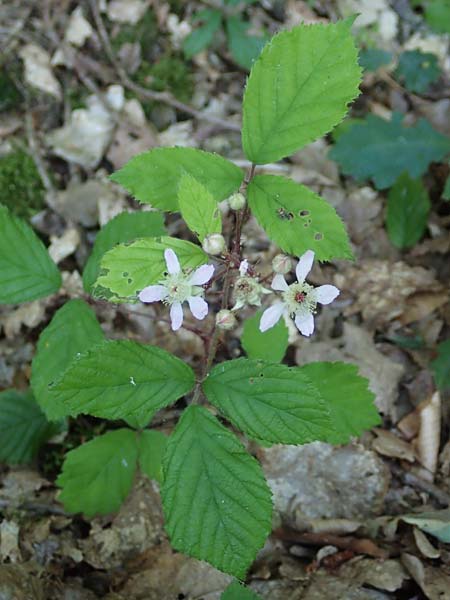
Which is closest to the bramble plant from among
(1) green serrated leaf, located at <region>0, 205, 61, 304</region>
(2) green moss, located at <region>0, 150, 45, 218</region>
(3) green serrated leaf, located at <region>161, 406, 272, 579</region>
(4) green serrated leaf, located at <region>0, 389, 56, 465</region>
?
(3) green serrated leaf, located at <region>161, 406, 272, 579</region>

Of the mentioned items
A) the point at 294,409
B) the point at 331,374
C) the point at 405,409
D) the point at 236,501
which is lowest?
the point at 405,409

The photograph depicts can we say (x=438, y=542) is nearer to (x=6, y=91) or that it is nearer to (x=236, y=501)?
(x=236, y=501)

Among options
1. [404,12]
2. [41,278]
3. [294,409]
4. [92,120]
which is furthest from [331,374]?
[404,12]

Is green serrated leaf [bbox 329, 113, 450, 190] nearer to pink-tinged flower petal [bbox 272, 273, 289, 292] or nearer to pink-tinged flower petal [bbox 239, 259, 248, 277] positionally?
pink-tinged flower petal [bbox 272, 273, 289, 292]

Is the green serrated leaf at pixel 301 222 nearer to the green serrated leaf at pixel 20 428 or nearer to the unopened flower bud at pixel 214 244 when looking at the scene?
the unopened flower bud at pixel 214 244

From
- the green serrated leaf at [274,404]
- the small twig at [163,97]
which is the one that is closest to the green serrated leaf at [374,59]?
the small twig at [163,97]

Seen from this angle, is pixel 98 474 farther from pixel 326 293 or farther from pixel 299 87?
pixel 299 87
